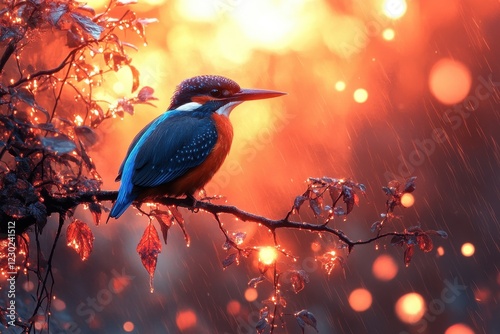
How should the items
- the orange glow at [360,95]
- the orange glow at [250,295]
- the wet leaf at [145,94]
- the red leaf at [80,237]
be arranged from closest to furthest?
the red leaf at [80,237]
the wet leaf at [145,94]
the orange glow at [250,295]
the orange glow at [360,95]

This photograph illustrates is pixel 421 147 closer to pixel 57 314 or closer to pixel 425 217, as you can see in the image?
pixel 425 217

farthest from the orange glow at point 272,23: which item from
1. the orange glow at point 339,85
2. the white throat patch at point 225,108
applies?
the white throat patch at point 225,108

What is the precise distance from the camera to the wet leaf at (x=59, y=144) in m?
1.36

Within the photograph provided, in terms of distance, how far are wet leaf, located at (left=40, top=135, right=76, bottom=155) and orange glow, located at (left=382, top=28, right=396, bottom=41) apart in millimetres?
3770

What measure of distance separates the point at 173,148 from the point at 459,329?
316cm

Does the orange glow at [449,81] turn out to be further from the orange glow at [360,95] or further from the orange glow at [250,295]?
the orange glow at [250,295]

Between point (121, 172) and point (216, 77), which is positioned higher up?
point (216, 77)

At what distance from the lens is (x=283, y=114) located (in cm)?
440

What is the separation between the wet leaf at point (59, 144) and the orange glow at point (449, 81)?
3.75m

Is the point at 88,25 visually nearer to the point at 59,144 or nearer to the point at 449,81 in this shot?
the point at 59,144

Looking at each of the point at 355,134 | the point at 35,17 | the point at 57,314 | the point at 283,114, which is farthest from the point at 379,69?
the point at 35,17

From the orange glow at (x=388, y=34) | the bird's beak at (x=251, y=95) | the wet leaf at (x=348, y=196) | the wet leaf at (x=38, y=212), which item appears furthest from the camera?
the orange glow at (x=388, y=34)

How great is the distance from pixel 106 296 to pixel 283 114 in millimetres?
1582

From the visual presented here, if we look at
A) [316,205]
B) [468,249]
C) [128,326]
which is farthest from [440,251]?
[316,205]
